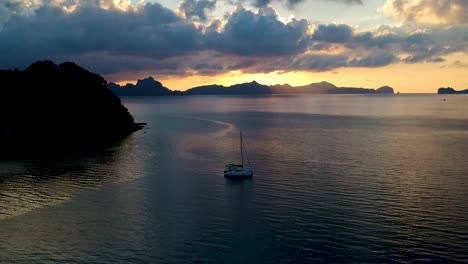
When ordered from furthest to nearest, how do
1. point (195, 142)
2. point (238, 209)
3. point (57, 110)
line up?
point (57, 110) → point (195, 142) → point (238, 209)

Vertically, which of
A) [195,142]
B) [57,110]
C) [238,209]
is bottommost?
[238,209]

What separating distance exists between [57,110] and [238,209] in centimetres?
11115

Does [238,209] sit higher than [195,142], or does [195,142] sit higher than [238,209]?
[195,142]

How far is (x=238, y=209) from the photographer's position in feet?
200

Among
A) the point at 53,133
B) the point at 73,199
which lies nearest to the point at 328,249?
the point at 73,199

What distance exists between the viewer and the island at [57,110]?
445 ft

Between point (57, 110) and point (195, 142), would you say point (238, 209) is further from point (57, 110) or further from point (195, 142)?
point (57, 110)

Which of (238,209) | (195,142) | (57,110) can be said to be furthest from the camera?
(57,110)

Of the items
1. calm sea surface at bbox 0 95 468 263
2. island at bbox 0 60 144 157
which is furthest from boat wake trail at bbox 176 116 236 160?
island at bbox 0 60 144 157

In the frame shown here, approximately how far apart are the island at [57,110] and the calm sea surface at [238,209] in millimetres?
37989

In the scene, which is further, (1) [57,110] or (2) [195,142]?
(1) [57,110]

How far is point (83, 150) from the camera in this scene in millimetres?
119812

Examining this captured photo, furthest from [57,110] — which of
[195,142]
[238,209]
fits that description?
[238,209]

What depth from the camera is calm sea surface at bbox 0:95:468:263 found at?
4606 centimetres
